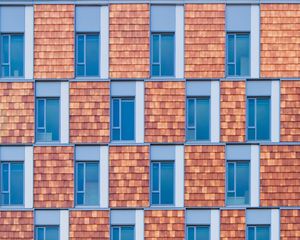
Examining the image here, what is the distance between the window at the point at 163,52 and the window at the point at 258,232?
6195 mm

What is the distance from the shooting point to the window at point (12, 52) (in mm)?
17828

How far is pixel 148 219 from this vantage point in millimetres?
17344

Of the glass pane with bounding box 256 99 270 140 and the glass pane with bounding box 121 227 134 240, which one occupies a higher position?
the glass pane with bounding box 256 99 270 140

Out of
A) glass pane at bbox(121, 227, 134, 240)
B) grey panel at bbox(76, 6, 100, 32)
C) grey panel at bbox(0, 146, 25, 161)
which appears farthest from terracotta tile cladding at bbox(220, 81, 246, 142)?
grey panel at bbox(0, 146, 25, 161)

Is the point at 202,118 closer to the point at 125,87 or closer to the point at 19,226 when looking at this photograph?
the point at 125,87

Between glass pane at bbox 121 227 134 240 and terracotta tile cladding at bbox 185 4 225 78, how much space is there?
18.7 ft

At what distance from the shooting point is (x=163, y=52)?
58.3ft

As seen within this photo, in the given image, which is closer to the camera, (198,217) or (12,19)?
(198,217)

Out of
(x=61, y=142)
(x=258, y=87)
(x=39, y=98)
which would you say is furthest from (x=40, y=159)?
(x=258, y=87)

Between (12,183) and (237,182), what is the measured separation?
25.9 feet

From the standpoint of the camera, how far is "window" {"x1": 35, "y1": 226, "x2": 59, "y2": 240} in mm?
17547

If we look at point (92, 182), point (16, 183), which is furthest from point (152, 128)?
point (16, 183)

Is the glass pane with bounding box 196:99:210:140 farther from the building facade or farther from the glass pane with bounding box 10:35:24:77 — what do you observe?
the glass pane with bounding box 10:35:24:77

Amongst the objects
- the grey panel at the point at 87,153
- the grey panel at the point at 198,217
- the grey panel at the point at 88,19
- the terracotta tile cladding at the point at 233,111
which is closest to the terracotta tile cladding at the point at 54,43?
the grey panel at the point at 88,19
